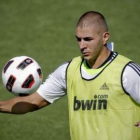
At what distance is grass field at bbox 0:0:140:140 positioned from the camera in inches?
438

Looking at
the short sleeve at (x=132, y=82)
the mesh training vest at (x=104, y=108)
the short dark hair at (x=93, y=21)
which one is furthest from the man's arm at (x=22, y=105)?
the short sleeve at (x=132, y=82)

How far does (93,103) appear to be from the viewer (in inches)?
221

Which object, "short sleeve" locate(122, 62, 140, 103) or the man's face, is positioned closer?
"short sleeve" locate(122, 62, 140, 103)

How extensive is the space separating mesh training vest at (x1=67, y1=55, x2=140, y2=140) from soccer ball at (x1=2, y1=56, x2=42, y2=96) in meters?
0.72

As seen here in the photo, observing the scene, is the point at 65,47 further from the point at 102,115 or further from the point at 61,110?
the point at 102,115

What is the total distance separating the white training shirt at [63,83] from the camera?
5.37m

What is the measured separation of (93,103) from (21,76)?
1.14 m

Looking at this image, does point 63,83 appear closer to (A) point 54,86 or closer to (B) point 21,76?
(A) point 54,86

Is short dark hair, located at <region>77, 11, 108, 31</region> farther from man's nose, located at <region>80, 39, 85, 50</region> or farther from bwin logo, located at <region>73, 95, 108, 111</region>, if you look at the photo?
bwin logo, located at <region>73, 95, 108, 111</region>

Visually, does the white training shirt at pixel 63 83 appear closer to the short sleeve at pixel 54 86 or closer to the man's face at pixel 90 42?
the short sleeve at pixel 54 86

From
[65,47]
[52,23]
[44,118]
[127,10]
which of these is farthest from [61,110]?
[127,10]

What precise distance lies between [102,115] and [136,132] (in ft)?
1.35

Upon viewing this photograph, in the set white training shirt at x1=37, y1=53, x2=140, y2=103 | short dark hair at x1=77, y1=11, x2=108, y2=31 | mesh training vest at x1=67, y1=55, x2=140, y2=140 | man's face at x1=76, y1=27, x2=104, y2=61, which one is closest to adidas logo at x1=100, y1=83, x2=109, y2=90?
mesh training vest at x1=67, y1=55, x2=140, y2=140

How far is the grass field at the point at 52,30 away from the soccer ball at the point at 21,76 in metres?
2.97
